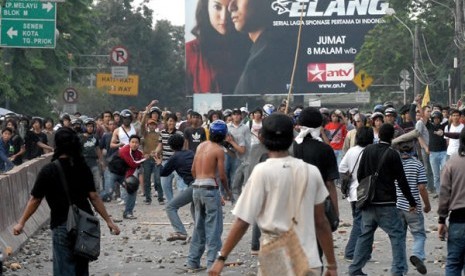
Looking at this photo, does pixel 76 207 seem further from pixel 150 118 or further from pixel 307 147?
pixel 150 118

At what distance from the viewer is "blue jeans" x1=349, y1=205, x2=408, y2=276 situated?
39.7ft

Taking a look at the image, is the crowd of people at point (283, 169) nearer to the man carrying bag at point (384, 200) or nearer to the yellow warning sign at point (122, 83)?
the man carrying bag at point (384, 200)

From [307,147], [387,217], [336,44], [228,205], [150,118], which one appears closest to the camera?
[307,147]

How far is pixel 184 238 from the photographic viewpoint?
1677 centimetres

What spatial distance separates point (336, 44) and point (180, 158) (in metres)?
65.1

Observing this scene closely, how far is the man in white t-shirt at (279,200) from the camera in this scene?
7.25 metres

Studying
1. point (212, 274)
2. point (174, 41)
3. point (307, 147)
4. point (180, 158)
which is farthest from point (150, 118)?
point (174, 41)

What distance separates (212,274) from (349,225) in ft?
38.3

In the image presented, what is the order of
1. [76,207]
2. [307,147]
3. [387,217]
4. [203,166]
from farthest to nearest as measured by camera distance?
[203,166] < [387,217] < [307,147] < [76,207]

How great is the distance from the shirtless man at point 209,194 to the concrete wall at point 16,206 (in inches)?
92.3

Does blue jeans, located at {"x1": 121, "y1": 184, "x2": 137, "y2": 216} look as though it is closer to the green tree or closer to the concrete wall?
the concrete wall

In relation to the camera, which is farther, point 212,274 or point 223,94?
point 223,94

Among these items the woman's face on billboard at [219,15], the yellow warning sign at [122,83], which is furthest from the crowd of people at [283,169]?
the woman's face on billboard at [219,15]

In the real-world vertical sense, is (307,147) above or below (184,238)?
above
